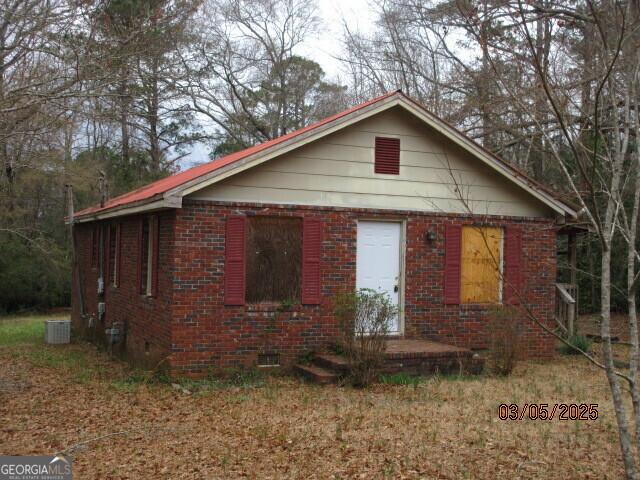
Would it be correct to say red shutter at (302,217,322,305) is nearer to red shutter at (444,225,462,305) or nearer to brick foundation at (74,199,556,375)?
brick foundation at (74,199,556,375)

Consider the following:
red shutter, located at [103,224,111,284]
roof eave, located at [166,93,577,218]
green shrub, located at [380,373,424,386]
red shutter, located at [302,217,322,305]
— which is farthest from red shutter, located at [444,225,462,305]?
red shutter, located at [103,224,111,284]

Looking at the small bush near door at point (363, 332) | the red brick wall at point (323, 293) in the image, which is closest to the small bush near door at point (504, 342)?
the red brick wall at point (323, 293)

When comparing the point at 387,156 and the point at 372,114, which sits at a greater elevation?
the point at 372,114

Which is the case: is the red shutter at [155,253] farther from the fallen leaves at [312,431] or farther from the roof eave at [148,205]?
the fallen leaves at [312,431]

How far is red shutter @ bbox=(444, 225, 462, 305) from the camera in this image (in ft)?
40.3

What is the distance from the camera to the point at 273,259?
11.2 metres

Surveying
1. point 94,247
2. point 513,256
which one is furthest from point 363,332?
point 94,247

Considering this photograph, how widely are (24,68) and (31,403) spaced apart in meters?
4.65

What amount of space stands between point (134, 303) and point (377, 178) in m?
5.08

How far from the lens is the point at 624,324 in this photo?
19516 mm

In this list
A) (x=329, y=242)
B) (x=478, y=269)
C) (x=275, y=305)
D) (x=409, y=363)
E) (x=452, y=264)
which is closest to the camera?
(x=409, y=363)
